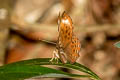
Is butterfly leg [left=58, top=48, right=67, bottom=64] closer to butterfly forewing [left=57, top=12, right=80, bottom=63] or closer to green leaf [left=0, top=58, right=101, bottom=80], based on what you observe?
butterfly forewing [left=57, top=12, right=80, bottom=63]

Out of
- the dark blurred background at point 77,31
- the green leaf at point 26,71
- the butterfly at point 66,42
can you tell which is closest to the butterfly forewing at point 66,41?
the butterfly at point 66,42

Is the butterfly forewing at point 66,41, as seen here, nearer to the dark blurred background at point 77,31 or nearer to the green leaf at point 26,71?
the green leaf at point 26,71

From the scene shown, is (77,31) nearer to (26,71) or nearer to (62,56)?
(62,56)

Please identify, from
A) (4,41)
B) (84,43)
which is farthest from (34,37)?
(4,41)

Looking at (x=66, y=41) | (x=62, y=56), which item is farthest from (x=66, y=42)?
(x=62, y=56)

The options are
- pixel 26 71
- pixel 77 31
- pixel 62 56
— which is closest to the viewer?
pixel 26 71

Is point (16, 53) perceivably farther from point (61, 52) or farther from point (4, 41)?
point (61, 52)
